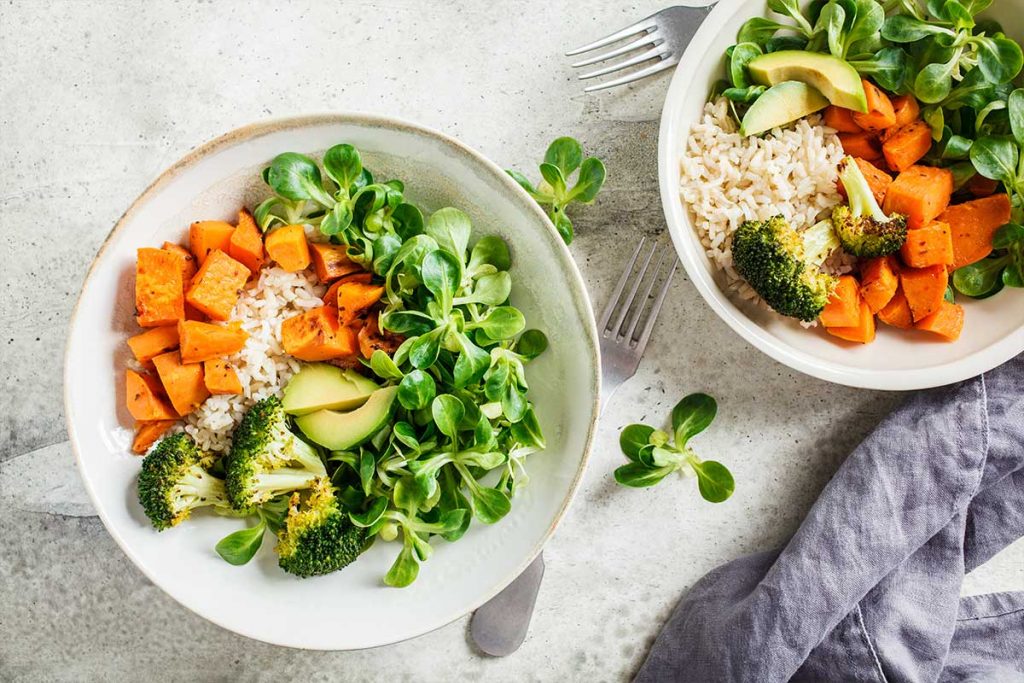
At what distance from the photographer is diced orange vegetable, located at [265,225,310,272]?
1.60m

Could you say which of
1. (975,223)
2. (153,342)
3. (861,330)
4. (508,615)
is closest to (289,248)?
(153,342)

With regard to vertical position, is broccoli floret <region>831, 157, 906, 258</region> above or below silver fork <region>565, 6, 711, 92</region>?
below

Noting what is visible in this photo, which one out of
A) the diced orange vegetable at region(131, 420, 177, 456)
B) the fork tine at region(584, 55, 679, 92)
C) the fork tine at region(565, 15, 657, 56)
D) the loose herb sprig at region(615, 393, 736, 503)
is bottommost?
the loose herb sprig at region(615, 393, 736, 503)

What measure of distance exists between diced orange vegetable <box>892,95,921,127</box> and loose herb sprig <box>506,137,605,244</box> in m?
0.63

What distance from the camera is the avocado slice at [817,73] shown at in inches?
67.2

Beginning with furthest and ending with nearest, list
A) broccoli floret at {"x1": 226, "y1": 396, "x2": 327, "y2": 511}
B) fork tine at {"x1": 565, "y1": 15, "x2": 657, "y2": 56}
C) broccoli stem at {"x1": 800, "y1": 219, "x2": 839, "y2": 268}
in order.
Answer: fork tine at {"x1": 565, "y1": 15, "x2": 657, "y2": 56} < broccoli stem at {"x1": 800, "y1": 219, "x2": 839, "y2": 268} < broccoli floret at {"x1": 226, "y1": 396, "x2": 327, "y2": 511}

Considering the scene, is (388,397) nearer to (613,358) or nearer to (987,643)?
(613,358)

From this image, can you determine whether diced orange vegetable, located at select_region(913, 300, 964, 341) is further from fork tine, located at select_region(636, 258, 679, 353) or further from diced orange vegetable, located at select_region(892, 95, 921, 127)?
fork tine, located at select_region(636, 258, 679, 353)

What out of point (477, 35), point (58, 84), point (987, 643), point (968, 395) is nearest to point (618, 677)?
point (987, 643)

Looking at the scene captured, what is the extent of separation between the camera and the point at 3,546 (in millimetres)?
1969

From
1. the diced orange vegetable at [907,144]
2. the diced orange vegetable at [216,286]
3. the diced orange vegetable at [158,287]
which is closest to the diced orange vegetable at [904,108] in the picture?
the diced orange vegetable at [907,144]

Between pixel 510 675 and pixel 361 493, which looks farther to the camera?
pixel 510 675

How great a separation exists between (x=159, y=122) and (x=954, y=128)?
177cm

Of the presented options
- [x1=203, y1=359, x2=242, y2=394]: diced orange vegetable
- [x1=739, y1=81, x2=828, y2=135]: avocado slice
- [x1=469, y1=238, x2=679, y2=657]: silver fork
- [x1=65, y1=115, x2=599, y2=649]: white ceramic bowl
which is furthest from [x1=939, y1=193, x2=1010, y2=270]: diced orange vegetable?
[x1=203, y1=359, x2=242, y2=394]: diced orange vegetable
